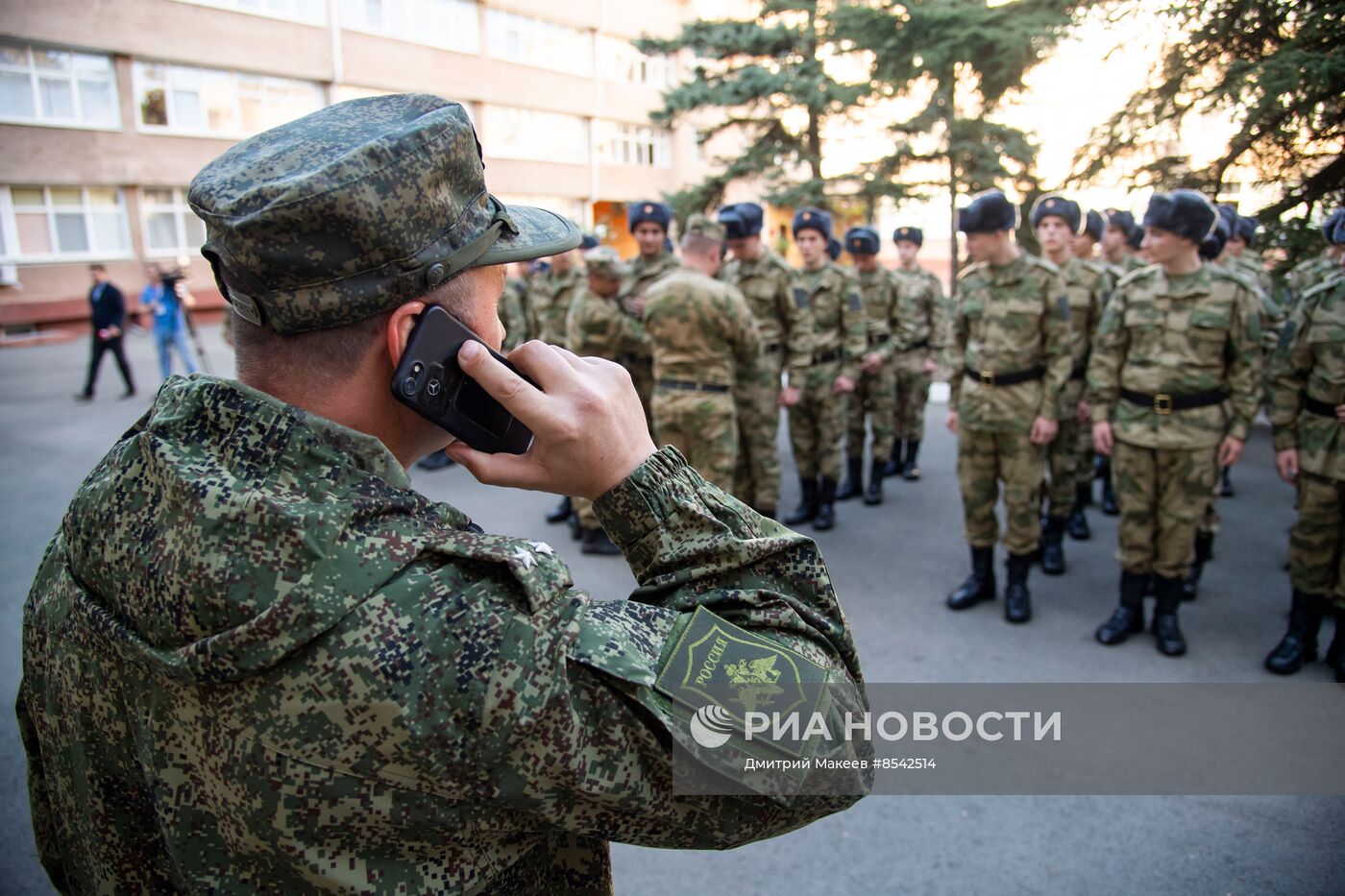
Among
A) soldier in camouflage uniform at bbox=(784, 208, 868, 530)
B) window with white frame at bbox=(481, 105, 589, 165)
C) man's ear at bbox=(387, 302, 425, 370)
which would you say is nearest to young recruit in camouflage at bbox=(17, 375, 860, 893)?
man's ear at bbox=(387, 302, 425, 370)

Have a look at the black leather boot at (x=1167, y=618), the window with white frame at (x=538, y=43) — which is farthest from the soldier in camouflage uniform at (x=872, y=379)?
the window with white frame at (x=538, y=43)

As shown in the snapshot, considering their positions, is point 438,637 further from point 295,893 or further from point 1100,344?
point 1100,344

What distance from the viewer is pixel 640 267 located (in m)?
6.57

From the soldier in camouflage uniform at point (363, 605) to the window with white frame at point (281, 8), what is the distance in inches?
935

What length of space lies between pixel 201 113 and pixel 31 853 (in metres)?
22.7

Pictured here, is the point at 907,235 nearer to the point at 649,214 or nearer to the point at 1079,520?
the point at 649,214

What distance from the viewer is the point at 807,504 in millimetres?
6598

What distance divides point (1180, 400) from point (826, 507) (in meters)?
2.65

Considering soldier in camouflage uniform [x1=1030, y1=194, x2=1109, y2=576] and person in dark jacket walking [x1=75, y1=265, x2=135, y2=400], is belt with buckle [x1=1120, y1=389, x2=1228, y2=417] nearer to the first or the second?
soldier in camouflage uniform [x1=1030, y1=194, x2=1109, y2=576]

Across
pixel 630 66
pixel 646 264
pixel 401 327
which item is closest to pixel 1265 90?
pixel 401 327

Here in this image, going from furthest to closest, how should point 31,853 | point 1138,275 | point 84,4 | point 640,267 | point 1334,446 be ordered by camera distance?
point 84,4 → point 640,267 → point 1138,275 → point 1334,446 → point 31,853

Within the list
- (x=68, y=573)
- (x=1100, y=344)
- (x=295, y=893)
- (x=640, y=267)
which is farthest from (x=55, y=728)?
(x=640, y=267)

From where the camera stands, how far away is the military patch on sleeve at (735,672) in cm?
88

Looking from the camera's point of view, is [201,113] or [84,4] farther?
[201,113]
